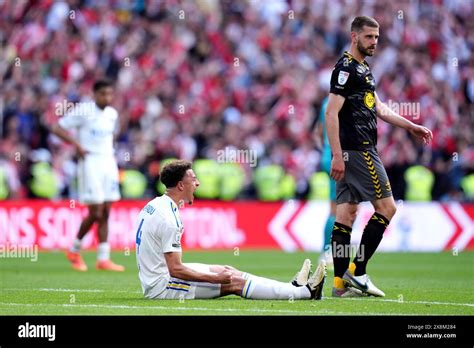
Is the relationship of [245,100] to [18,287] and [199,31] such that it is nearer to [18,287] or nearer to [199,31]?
[199,31]

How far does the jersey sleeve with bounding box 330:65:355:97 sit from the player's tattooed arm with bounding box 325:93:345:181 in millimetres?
52

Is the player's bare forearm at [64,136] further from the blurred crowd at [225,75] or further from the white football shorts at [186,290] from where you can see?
the blurred crowd at [225,75]

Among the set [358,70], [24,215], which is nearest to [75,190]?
[24,215]

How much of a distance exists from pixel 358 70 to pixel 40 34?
55.3 ft

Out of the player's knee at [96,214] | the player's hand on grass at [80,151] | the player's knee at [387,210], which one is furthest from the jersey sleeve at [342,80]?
the player's knee at [96,214]

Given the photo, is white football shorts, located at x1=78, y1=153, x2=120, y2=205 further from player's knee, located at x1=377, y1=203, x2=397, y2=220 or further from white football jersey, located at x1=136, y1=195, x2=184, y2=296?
player's knee, located at x1=377, y1=203, x2=397, y2=220

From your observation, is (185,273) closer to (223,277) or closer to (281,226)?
(223,277)

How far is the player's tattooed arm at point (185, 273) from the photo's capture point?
31.6 feet

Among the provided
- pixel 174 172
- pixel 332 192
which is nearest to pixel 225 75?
pixel 332 192

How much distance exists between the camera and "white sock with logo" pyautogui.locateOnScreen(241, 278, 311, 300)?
1002cm

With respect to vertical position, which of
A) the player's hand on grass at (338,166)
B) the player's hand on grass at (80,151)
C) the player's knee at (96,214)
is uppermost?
the player's hand on grass at (80,151)

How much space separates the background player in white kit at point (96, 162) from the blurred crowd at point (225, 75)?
622 centimetres

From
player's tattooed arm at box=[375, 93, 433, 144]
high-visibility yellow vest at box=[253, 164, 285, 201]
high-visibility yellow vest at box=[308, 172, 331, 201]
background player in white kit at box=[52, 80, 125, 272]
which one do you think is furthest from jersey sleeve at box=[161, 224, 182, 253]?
high-visibility yellow vest at box=[253, 164, 285, 201]

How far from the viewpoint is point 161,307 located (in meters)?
9.41
